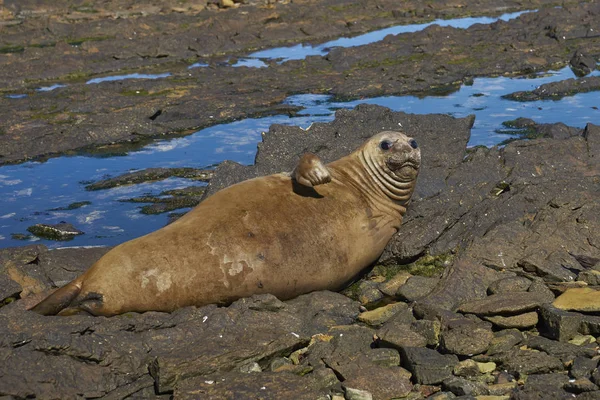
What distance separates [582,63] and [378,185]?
14295mm

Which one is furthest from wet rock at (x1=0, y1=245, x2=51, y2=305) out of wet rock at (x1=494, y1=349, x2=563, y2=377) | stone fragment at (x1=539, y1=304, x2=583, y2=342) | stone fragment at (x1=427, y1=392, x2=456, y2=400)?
stone fragment at (x1=539, y1=304, x2=583, y2=342)

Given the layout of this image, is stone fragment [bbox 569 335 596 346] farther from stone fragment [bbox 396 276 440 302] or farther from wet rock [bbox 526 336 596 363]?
stone fragment [bbox 396 276 440 302]

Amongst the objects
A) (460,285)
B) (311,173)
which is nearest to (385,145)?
(311,173)

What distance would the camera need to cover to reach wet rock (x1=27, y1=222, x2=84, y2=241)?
35.1 ft

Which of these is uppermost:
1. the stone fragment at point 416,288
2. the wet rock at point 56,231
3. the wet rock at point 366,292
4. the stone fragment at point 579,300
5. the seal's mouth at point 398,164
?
the seal's mouth at point 398,164

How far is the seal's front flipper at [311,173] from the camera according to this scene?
320 inches

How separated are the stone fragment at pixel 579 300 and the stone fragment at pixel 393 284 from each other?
1592mm

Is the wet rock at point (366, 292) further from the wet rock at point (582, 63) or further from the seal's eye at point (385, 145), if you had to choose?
the wet rock at point (582, 63)

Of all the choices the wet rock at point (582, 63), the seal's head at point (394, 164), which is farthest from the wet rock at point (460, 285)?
the wet rock at point (582, 63)

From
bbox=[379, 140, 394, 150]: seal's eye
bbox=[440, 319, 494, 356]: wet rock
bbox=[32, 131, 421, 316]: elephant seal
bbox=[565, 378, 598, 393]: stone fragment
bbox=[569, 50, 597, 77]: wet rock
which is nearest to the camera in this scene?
bbox=[565, 378, 598, 393]: stone fragment

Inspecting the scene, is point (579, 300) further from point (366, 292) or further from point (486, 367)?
point (366, 292)

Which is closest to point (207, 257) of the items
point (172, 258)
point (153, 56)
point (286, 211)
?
point (172, 258)

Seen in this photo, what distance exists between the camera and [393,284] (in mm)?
8391

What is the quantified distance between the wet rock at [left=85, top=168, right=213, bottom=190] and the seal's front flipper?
16.0ft
